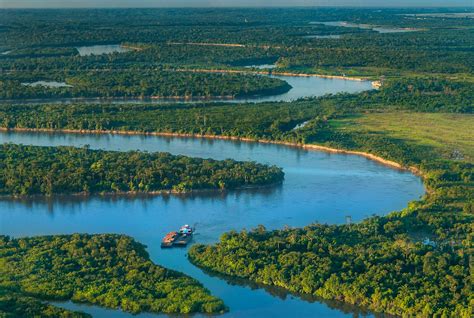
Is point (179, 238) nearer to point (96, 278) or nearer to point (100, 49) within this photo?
point (96, 278)

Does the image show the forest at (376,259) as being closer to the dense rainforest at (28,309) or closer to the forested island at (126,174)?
the dense rainforest at (28,309)

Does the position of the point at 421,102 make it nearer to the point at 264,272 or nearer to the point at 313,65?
the point at 313,65

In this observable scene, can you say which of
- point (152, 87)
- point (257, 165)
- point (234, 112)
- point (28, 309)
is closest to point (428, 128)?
point (234, 112)

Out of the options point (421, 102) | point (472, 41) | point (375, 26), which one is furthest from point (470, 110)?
point (375, 26)

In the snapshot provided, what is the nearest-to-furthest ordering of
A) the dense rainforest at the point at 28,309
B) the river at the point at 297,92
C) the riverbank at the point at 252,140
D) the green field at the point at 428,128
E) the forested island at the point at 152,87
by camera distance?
the dense rainforest at the point at 28,309
the riverbank at the point at 252,140
the green field at the point at 428,128
the river at the point at 297,92
the forested island at the point at 152,87

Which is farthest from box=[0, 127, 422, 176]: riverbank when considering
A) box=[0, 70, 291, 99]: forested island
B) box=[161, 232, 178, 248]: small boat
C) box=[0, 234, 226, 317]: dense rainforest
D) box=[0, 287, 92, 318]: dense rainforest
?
box=[0, 287, 92, 318]: dense rainforest

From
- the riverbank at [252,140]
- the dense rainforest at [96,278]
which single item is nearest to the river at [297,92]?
the riverbank at [252,140]

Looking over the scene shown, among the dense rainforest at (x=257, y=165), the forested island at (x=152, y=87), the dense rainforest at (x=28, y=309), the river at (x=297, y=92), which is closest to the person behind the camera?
the dense rainforest at (x=28, y=309)
